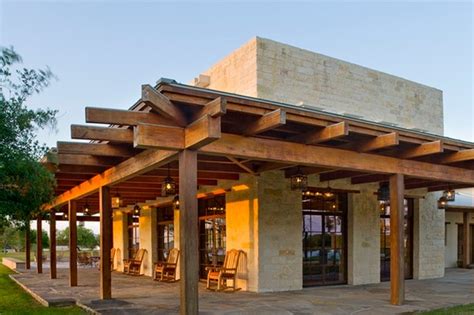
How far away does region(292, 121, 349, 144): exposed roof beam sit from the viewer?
6.10 m

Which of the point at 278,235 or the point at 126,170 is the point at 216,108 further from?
the point at 278,235

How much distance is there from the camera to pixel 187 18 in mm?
13258

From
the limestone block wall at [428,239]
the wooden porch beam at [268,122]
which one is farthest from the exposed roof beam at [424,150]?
the limestone block wall at [428,239]

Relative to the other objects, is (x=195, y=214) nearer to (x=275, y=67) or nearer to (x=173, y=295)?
(x=173, y=295)

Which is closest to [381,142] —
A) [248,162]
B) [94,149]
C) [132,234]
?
[248,162]

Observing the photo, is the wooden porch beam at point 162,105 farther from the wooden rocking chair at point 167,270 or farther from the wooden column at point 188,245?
the wooden rocking chair at point 167,270

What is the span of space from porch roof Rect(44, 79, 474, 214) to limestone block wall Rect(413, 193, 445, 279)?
12.1 feet

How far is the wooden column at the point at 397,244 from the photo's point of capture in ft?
25.5

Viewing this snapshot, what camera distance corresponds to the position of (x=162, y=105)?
5.01m

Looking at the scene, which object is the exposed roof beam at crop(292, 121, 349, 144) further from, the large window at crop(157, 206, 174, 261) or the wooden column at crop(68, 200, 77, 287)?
the large window at crop(157, 206, 174, 261)

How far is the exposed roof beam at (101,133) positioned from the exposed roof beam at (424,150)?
4707 millimetres

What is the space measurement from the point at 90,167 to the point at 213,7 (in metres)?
6.73

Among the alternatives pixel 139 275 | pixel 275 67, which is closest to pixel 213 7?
pixel 275 67

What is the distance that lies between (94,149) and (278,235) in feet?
14.7
